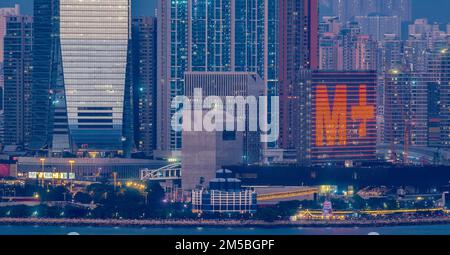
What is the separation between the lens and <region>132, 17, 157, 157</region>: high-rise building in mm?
38531

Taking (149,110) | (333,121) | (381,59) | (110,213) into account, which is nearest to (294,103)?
(333,121)

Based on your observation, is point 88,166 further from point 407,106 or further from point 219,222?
point 219,222

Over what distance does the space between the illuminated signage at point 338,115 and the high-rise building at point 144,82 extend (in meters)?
4.94

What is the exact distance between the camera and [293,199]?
91.9ft

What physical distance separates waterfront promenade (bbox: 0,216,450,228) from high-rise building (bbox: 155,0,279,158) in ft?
48.2

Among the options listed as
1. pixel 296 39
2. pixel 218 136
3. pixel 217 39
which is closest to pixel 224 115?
pixel 218 136

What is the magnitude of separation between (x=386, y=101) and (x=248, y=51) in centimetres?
481

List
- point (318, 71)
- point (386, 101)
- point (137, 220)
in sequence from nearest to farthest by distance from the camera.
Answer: point (137, 220)
point (318, 71)
point (386, 101)

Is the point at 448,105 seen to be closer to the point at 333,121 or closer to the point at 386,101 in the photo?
the point at 386,101

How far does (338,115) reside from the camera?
118ft

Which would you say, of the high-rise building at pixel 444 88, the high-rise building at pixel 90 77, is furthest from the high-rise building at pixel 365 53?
the high-rise building at pixel 90 77

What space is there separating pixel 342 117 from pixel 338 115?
110 mm

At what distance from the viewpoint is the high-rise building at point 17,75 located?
40.2 metres

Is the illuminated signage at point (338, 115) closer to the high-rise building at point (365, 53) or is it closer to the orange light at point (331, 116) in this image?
the orange light at point (331, 116)
